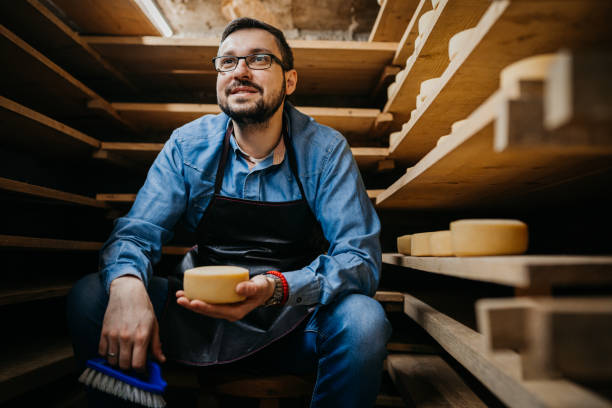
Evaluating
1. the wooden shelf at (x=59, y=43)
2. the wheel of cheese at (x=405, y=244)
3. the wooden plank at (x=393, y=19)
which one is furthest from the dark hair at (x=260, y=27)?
the wooden shelf at (x=59, y=43)

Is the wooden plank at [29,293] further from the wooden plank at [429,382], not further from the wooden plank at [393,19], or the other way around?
the wooden plank at [393,19]

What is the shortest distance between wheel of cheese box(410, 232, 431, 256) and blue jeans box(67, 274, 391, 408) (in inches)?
9.6

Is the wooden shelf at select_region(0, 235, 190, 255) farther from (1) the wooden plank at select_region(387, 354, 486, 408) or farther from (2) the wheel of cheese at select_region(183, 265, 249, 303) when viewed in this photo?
(1) the wooden plank at select_region(387, 354, 486, 408)

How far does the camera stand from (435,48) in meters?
1.52

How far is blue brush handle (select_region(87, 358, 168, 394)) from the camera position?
3.12 ft

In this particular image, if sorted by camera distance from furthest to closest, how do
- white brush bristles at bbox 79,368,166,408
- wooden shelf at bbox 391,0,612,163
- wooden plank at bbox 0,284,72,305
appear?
wooden plank at bbox 0,284,72,305
white brush bristles at bbox 79,368,166,408
wooden shelf at bbox 391,0,612,163

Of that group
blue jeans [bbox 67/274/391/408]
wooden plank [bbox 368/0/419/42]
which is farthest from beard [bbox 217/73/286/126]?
wooden plank [bbox 368/0/419/42]

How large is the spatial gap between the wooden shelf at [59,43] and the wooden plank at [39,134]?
1.61 ft

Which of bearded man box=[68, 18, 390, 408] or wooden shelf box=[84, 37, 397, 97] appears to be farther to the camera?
wooden shelf box=[84, 37, 397, 97]

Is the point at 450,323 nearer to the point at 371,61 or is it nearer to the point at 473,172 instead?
the point at 473,172

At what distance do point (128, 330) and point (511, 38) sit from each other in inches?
46.1

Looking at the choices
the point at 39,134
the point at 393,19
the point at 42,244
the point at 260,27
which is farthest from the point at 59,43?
the point at 393,19

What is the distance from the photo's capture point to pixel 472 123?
0.77m

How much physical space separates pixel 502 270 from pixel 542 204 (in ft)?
3.28
